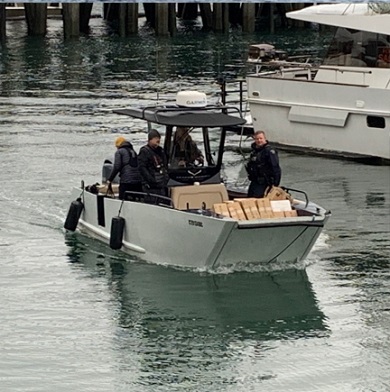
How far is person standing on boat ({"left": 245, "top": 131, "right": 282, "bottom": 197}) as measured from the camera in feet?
61.5

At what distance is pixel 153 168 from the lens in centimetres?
1895

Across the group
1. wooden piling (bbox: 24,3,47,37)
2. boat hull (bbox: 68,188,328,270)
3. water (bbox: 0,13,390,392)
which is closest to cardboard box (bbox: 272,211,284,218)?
boat hull (bbox: 68,188,328,270)

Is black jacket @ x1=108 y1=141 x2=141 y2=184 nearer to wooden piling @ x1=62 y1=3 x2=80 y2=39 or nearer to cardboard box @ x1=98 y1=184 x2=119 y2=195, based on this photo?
cardboard box @ x1=98 y1=184 x2=119 y2=195

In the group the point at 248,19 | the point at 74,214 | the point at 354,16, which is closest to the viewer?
the point at 74,214

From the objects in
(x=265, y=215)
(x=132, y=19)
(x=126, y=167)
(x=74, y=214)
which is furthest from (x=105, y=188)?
(x=132, y=19)

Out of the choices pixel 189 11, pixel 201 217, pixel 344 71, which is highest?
pixel 344 71

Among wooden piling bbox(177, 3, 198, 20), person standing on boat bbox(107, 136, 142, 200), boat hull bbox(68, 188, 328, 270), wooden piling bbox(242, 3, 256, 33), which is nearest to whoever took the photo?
boat hull bbox(68, 188, 328, 270)

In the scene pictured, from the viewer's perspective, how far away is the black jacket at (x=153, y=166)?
18.8m

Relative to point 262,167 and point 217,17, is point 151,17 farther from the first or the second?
point 262,167

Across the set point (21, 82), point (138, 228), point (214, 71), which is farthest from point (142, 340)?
point (214, 71)

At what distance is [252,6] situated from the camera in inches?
2512

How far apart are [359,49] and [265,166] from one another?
9.89 metres

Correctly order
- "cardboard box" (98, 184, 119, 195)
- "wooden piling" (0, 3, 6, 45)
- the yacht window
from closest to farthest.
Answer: "cardboard box" (98, 184, 119, 195) → the yacht window → "wooden piling" (0, 3, 6, 45)

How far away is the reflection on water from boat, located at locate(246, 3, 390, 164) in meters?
9.11
